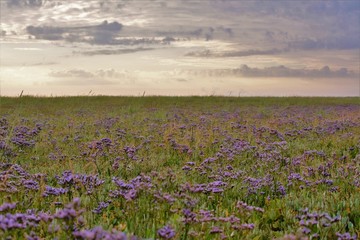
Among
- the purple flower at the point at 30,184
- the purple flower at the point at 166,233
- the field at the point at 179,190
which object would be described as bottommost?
the field at the point at 179,190

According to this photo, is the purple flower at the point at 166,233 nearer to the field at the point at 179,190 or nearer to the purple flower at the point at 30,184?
the field at the point at 179,190

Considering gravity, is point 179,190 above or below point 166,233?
below

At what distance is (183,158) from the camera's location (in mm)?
9266

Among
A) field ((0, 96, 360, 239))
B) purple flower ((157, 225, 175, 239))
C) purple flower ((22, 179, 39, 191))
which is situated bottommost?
field ((0, 96, 360, 239))

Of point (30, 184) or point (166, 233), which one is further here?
point (30, 184)

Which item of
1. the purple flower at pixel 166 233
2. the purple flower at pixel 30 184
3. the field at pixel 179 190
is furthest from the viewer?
the purple flower at pixel 30 184

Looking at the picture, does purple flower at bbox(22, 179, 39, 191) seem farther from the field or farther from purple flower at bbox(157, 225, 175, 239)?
purple flower at bbox(157, 225, 175, 239)

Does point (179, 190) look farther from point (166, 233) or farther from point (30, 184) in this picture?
point (166, 233)

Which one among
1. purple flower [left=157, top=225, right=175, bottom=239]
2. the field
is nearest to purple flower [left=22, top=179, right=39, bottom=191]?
the field

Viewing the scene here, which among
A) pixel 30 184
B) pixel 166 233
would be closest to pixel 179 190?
pixel 30 184

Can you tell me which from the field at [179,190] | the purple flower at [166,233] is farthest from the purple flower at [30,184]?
the purple flower at [166,233]

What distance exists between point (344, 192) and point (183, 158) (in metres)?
3.61

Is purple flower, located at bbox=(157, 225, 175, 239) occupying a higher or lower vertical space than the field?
higher

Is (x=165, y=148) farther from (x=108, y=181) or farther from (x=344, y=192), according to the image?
(x=344, y=192)
